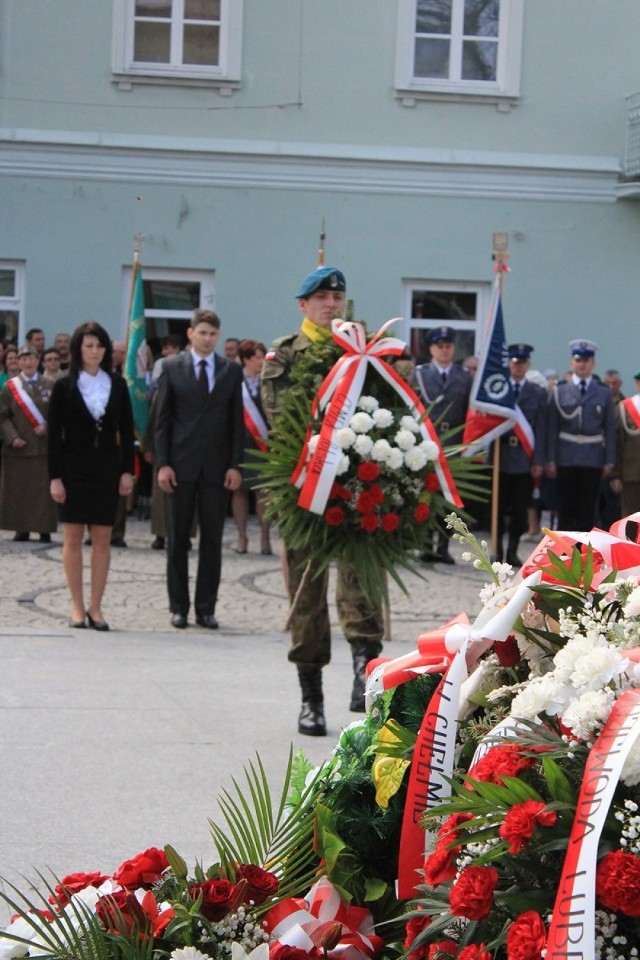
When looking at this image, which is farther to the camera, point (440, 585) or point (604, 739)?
point (440, 585)

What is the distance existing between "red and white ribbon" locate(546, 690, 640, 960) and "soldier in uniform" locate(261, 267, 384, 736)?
14.6ft

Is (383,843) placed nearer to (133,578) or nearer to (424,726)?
(424,726)

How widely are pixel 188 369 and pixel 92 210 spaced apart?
350 inches

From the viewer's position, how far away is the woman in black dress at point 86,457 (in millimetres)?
9211

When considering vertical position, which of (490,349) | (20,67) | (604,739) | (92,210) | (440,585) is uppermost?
(20,67)

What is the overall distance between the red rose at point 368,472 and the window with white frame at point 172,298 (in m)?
12.4

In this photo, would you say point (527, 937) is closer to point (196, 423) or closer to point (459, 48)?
point (196, 423)

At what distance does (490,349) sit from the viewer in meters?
13.5

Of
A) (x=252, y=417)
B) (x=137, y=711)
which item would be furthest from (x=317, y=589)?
(x=252, y=417)

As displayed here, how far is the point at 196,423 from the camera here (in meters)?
9.91

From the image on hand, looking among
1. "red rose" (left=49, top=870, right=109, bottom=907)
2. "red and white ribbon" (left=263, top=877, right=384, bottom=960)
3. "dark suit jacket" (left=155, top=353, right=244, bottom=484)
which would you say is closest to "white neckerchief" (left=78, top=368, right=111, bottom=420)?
"dark suit jacket" (left=155, top=353, right=244, bottom=484)

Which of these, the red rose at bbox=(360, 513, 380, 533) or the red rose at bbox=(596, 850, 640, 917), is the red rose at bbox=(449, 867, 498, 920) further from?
the red rose at bbox=(360, 513, 380, 533)

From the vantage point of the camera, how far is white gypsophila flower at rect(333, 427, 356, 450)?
6.45m

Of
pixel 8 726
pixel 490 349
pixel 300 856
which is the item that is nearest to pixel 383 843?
pixel 300 856
